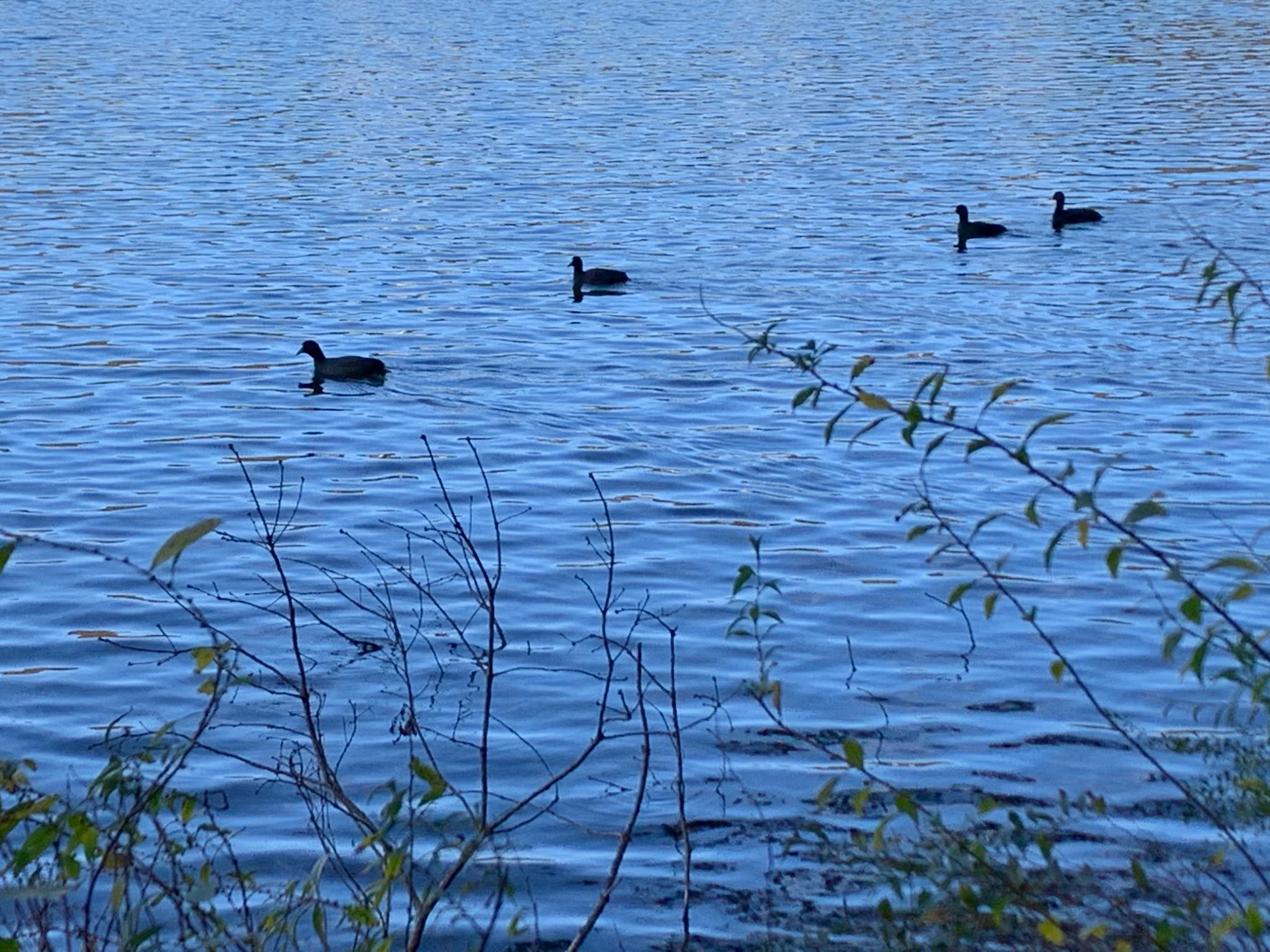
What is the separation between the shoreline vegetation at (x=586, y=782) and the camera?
494 cm

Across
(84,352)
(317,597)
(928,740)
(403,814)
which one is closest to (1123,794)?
(928,740)

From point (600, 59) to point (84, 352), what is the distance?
27.7 m

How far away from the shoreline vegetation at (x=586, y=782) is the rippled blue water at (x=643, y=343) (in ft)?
0.65

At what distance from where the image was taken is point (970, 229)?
22.4m

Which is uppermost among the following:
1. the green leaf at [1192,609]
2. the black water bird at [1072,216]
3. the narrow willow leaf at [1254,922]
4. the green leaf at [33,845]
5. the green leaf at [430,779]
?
the green leaf at [1192,609]

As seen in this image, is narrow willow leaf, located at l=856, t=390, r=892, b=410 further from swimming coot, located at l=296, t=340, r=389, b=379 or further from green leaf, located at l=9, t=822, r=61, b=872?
swimming coot, located at l=296, t=340, r=389, b=379

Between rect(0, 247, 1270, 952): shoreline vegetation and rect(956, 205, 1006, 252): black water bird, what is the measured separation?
963 centimetres

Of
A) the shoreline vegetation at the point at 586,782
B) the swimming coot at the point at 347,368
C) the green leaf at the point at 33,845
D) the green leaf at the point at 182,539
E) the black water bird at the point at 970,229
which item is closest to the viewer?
the green leaf at the point at 182,539

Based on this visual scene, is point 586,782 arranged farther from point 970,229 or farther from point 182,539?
point 970,229

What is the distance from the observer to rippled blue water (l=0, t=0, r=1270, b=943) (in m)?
9.72

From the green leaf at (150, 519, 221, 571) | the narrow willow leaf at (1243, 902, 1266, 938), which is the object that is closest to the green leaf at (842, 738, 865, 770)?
the narrow willow leaf at (1243, 902, 1266, 938)

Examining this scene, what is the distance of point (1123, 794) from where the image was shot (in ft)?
26.4

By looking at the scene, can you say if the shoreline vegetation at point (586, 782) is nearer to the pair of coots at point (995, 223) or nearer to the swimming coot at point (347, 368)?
the swimming coot at point (347, 368)

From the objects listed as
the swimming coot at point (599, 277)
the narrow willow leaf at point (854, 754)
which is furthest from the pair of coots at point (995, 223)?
the narrow willow leaf at point (854, 754)
